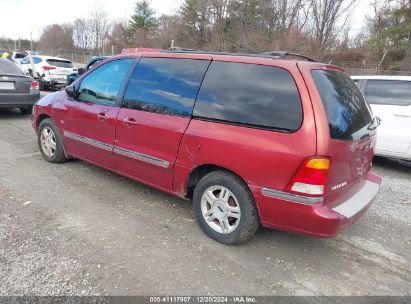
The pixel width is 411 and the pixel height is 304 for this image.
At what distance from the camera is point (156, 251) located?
10.5 feet

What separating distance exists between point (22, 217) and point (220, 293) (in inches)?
88.5

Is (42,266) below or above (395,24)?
below

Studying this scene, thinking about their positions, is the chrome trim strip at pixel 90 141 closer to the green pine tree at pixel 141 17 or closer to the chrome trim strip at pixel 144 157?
the chrome trim strip at pixel 144 157

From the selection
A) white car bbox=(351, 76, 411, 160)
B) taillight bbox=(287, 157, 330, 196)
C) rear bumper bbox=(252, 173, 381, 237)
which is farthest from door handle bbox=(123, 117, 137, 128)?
white car bbox=(351, 76, 411, 160)

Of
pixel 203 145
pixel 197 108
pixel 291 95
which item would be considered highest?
pixel 291 95

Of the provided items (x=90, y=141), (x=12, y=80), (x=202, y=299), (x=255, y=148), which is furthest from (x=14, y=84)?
(x=202, y=299)

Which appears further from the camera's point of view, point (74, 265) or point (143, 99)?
point (143, 99)

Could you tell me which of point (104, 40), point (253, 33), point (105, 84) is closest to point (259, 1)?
point (253, 33)

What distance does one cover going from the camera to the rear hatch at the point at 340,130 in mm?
2826

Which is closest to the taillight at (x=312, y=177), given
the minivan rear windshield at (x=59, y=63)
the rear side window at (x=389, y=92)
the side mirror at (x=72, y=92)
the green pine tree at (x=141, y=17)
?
the side mirror at (x=72, y=92)

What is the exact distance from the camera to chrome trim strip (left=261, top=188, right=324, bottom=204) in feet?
9.23

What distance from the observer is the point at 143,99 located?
153 inches

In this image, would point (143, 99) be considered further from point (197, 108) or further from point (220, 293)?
point (220, 293)

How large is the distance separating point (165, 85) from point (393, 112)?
4.32 metres
